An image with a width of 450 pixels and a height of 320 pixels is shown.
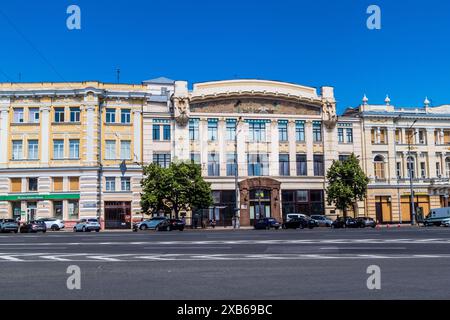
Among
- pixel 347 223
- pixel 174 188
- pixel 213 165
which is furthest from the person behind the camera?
pixel 213 165

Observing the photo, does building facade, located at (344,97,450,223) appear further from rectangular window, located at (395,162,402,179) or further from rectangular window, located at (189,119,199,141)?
rectangular window, located at (189,119,199,141)

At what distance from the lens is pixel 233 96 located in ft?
192

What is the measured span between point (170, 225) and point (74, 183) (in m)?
13.6

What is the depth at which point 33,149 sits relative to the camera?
179ft

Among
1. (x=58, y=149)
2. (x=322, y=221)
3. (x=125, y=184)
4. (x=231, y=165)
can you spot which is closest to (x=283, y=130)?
(x=231, y=165)

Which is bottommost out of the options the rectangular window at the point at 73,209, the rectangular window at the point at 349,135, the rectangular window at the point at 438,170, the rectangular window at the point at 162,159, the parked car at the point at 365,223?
the parked car at the point at 365,223

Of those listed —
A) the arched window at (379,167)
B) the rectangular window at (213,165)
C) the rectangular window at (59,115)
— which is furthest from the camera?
the arched window at (379,167)

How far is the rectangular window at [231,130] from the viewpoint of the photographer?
58.5 meters

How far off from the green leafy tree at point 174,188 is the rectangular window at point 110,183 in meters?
5.12

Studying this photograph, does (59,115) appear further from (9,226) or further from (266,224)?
(266,224)

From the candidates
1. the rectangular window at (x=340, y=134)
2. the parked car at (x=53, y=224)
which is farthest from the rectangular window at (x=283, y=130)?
the parked car at (x=53, y=224)

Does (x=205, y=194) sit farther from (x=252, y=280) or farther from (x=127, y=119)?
(x=252, y=280)

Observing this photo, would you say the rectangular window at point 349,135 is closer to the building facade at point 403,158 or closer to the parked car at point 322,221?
the building facade at point 403,158

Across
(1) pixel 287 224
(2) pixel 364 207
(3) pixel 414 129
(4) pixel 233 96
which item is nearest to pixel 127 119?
(4) pixel 233 96
